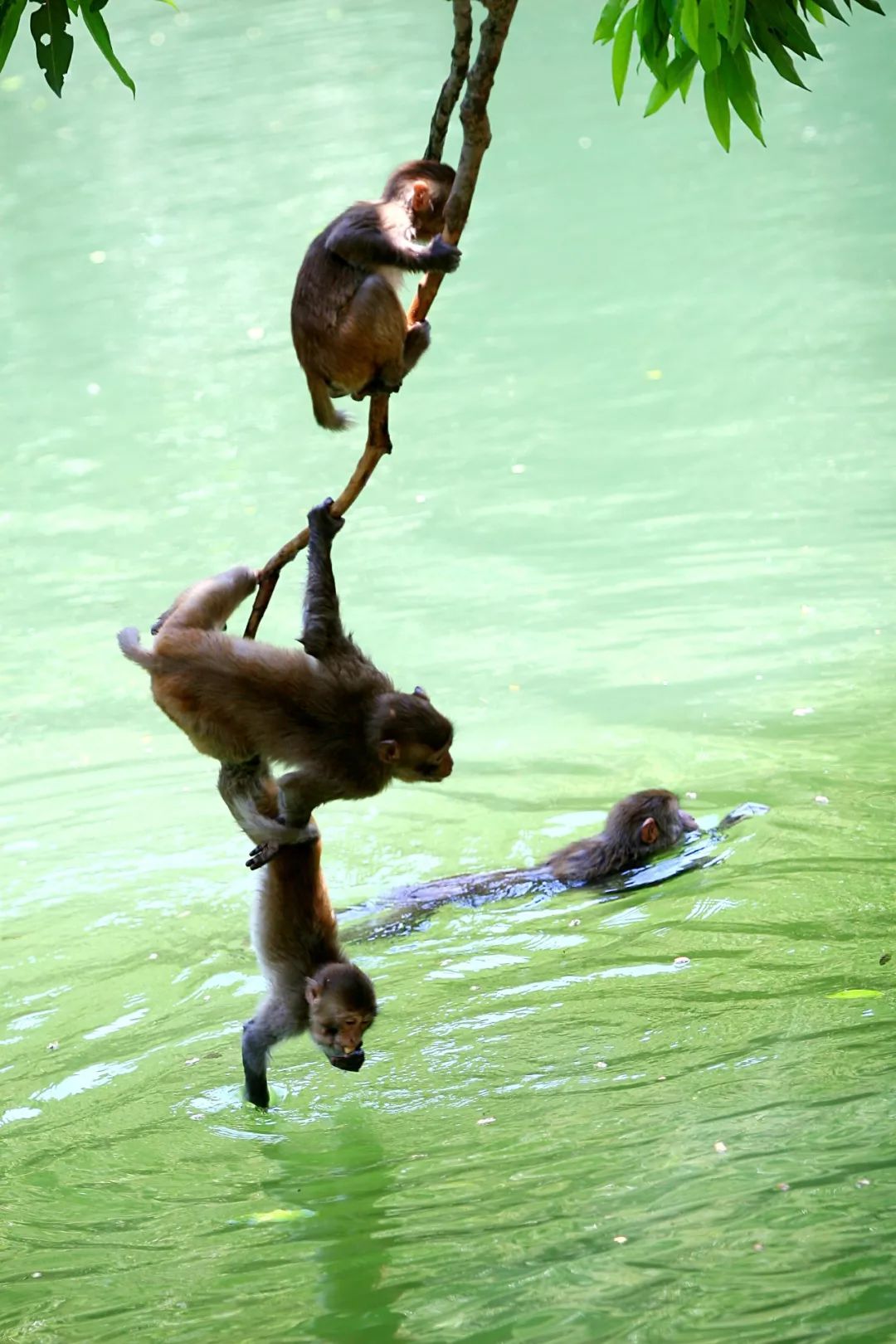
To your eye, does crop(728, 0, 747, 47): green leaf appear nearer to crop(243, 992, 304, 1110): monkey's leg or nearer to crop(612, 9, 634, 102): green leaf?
crop(612, 9, 634, 102): green leaf

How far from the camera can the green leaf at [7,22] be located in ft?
13.7

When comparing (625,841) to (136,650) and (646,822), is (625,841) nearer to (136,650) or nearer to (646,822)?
(646,822)

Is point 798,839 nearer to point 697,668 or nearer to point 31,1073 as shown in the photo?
point 697,668

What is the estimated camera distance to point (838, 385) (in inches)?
575

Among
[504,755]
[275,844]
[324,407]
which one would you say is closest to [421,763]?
[275,844]

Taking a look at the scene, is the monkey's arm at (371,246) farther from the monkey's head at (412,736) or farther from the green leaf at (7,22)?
the green leaf at (7,22)

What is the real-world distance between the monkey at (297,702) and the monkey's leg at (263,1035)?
3.63ft

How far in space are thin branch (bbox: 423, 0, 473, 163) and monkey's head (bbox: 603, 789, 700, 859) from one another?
149 inches

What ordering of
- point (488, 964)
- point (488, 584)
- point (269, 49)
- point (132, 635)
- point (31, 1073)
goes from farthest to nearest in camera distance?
1. point (269, 49)
2. point (488, 584)
3. point (488, 964)
4. point (31, 1073)
5. point (132, 635)

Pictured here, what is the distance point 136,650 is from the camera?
5254mm

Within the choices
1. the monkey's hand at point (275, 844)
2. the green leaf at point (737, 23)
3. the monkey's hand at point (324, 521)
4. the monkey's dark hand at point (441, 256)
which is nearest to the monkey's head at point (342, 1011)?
the monkey's hand at point (275, 844)

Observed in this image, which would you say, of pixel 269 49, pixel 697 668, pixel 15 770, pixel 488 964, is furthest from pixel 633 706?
pixel 269 49

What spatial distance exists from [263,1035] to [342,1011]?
0.55m

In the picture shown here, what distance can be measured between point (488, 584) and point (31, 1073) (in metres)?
6.00
